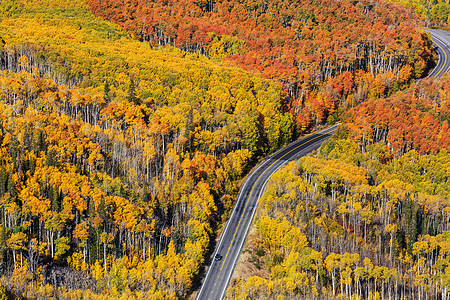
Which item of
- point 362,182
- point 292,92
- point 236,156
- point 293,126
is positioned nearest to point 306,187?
point 362,182

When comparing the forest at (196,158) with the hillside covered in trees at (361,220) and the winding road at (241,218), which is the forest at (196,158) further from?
the winding road at (241,218)

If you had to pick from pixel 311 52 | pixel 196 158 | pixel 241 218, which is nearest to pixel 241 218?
pixel 241 218

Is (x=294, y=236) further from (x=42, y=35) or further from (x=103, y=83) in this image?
(x=42, y=35)

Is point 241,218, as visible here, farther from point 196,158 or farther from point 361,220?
point 361,220

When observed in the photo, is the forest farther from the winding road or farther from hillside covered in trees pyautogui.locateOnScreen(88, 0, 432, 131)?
the winding road

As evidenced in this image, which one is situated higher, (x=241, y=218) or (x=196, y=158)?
(x=196, y=158)
